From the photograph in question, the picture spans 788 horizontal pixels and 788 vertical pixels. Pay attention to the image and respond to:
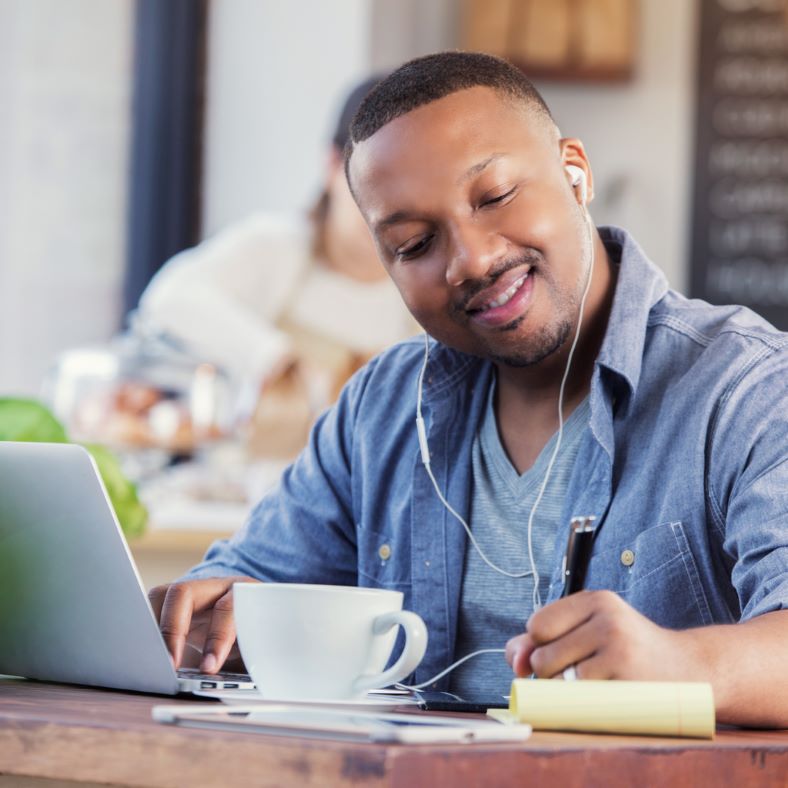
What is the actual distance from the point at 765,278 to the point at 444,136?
289 centimetres

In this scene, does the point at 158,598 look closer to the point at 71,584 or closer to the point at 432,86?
the point at 71,584

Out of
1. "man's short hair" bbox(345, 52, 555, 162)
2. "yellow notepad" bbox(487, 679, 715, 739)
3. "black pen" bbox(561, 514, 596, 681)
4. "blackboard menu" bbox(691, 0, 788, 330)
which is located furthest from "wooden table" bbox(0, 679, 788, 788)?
"blackboard menu" bbox(691, 0, 788, 330)

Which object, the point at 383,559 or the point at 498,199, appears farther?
the point at 383,559

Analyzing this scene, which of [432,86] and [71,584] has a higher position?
[432,86]

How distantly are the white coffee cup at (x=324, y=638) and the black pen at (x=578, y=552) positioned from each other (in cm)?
29

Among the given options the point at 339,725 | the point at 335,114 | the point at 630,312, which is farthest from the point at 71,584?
the point at 335,114

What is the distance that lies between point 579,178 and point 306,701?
1.95ft

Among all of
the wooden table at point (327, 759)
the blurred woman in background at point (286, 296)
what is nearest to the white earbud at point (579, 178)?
the wooden table at point (327, 759)

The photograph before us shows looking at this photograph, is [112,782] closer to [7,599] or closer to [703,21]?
[7,599]

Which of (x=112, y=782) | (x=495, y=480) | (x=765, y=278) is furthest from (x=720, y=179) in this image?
(x=112, y=782)

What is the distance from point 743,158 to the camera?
12.5ft

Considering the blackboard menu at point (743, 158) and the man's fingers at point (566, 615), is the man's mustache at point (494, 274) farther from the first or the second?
the blackboard menu at point (743, 158)

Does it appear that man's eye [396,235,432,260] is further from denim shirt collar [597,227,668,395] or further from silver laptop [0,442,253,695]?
silver laptop [0,442,253,695]

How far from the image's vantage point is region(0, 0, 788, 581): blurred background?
3.51 metres
